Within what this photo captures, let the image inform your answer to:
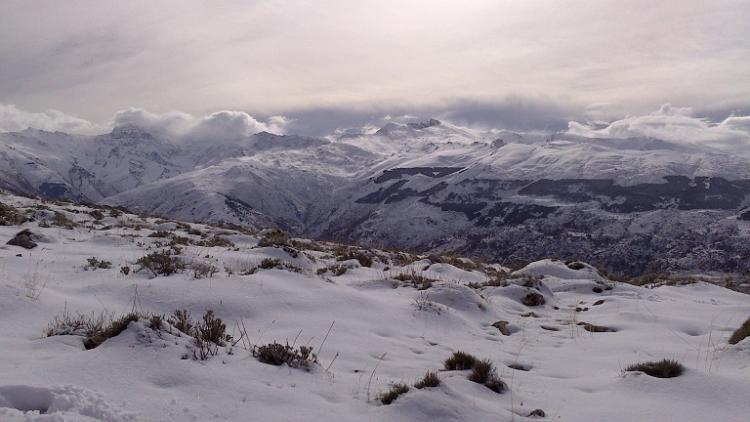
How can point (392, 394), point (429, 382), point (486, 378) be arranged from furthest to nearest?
point (486, 378) < point (429, 382) < point (392, 394)

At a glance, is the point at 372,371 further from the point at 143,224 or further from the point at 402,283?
the point at 143,224

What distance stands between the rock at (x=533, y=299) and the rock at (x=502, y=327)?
320 cm

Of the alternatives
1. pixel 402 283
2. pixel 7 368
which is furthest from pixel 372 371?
pixel 402 283

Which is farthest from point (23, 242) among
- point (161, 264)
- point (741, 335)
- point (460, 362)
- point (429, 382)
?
point (741, 335)

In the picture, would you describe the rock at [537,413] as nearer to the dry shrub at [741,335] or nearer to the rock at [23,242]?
the dry shrub at [741,335]

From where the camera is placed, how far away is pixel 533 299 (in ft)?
46.7

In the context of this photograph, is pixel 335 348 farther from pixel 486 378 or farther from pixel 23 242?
pixel 23 242

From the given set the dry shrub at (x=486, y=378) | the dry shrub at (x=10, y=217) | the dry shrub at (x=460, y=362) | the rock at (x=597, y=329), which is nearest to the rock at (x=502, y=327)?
the rock at (x=597, y=329)

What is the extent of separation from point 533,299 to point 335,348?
27.7 ft

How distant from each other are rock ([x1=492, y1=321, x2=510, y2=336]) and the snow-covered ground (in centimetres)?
15

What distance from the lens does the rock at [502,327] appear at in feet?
34.9

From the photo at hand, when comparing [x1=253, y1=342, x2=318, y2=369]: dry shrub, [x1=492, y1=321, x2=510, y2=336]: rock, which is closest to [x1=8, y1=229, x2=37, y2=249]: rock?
[x1=253, y1=342, x2=318, y2=369]: dry shrub

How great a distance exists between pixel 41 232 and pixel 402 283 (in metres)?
10.9

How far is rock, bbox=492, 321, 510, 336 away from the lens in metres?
10.6
